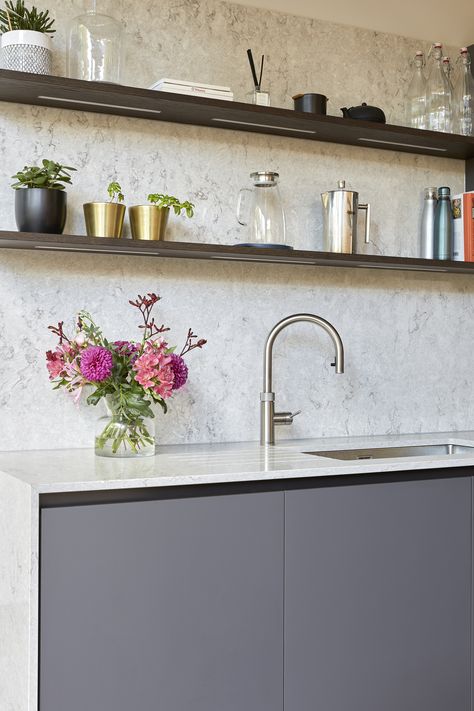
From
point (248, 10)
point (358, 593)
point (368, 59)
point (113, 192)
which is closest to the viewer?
point (358, 593)

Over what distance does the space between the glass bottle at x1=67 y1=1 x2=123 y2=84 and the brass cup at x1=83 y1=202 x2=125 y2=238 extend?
35 centimetres

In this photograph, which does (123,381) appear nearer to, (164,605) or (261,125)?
(164,605)

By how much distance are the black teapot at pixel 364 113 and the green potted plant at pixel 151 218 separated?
0.67 metres

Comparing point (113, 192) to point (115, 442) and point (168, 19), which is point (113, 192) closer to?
point (168, 19)

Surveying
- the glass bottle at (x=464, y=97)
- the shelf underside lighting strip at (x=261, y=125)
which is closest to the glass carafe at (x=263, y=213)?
the shelf underside lighting strip at (x=261, y=125)

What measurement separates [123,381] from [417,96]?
1508mm

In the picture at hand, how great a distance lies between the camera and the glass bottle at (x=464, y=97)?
2.86 metres

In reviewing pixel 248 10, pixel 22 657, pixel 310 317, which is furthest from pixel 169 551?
pixel 248 10

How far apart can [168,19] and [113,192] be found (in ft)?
1.89

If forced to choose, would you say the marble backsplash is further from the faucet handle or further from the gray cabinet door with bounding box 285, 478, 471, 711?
the gray cabinet door with bounding box 285, 478, 471, 711

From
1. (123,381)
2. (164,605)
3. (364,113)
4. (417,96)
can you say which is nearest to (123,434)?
(123,381)

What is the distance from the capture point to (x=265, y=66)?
105 inches

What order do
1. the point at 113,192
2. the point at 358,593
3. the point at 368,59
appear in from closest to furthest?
the point at 358,593
the point at 113,192
the point at 368,59

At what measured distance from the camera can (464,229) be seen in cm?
284
